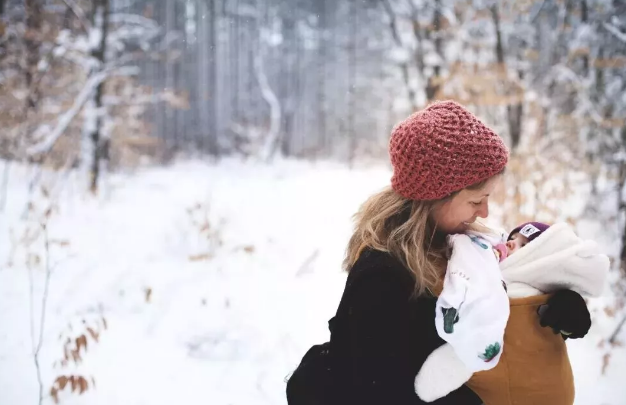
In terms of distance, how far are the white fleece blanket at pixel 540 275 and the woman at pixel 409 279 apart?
0.06 meters

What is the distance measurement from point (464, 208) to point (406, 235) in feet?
0.73

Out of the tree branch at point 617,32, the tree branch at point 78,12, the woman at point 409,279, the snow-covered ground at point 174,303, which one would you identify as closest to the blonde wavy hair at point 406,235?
the woman at point 409,279

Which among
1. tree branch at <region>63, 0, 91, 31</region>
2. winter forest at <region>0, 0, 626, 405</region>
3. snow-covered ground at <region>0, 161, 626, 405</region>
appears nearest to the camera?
snow-covered ground at <region>0, 161, 626, 405</region>

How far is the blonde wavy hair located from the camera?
1447mm

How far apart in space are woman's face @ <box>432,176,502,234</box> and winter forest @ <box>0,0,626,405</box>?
192 centimetres

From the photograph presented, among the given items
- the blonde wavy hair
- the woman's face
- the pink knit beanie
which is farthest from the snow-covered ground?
the pink knit beanie

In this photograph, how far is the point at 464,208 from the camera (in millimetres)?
1527

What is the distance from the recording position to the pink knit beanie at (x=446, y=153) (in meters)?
1.43

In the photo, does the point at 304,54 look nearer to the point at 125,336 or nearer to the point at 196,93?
the point at 196,93

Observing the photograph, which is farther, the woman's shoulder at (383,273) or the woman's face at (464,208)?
the woman's face at (464,208)

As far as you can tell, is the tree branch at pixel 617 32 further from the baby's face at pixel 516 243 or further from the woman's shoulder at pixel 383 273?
the woman's shoulder at pixel 383 273

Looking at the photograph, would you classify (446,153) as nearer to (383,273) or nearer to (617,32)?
(383,273)

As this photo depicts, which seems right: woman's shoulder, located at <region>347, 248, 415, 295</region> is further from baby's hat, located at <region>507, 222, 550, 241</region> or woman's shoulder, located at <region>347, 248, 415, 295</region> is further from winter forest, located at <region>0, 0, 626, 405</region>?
winter forest, located at <region>0, 0, 626, 405</region>

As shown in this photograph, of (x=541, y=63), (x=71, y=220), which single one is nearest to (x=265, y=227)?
(x=71, y=220)
